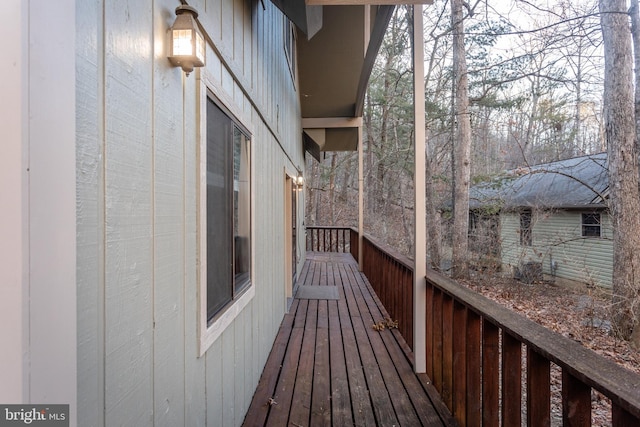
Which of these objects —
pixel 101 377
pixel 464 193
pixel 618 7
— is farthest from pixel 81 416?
pixel 464 193

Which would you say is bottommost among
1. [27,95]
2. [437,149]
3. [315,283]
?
[315,283]

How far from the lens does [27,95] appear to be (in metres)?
0.60

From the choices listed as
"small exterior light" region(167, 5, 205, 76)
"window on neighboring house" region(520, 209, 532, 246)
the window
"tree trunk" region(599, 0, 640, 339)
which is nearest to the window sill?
"small exterior light" region(167, 5, 205, 76)

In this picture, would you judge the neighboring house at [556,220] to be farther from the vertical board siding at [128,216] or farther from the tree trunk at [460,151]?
the vertical board siding at [128,216]

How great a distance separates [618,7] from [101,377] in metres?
7.78

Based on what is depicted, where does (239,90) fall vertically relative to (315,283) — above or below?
above

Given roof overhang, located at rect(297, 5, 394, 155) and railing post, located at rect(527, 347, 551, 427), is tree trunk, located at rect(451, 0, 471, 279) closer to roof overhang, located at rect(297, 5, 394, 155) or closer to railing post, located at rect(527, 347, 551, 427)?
roof overhang, located at rect(297, 5, 394, 155)

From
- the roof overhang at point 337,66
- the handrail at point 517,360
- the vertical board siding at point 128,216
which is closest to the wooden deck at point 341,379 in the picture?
the handrail at point 517,360

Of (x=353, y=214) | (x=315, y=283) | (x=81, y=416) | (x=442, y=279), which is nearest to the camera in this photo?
(x=81, y=416)

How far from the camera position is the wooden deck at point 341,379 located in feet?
7.14

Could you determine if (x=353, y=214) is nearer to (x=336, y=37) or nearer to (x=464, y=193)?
(x=464, y=193)

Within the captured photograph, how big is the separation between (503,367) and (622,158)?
5.82 meters

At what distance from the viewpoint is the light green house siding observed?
29.8 feet

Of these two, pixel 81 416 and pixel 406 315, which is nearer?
pixel 81 416
